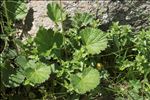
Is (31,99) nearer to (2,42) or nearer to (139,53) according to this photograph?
(2,42)

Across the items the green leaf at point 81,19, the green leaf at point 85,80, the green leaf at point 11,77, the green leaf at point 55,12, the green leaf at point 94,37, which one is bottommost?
the green leaf at point 85,80

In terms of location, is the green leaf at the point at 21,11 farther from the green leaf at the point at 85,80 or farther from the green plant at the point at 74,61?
the green leaf at the point at 85,80

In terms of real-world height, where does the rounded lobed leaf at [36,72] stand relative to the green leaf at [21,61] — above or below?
below

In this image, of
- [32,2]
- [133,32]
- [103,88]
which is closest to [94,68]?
[103,88]

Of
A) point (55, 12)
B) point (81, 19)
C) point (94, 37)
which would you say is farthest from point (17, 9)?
point (94, 37)

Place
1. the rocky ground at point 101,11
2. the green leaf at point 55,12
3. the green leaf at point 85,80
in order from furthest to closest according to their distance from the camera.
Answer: the rocky ground at point 101,11 < the green leaf at point 55,12 < the green leaf at point 85,80

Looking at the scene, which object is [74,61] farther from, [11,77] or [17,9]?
[17,9]

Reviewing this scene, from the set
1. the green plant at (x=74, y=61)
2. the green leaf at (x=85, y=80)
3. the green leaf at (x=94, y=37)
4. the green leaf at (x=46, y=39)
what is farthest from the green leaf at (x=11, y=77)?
the green leaf at (x=94, y=37)
